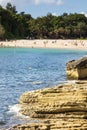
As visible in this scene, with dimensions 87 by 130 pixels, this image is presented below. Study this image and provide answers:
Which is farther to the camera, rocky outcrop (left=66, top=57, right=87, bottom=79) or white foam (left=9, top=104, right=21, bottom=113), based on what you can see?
rocky outcrop (left=66, top=57, right=87, bottom=79)

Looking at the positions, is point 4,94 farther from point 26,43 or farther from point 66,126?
point 26,43

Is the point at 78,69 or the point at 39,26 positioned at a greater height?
the point at 39,26

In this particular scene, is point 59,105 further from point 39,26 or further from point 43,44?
point 39,26

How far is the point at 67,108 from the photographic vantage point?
18.6m

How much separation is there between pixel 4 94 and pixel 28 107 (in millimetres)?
8915

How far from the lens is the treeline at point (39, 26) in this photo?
145 metres

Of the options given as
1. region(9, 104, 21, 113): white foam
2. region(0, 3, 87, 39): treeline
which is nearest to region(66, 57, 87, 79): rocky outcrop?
region(9, 104, 21, 113): white foam

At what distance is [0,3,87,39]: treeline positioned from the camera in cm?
14511

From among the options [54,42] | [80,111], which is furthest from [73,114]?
[54,42]

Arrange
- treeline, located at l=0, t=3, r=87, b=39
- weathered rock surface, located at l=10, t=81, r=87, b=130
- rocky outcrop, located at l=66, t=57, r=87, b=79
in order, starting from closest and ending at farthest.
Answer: weathered rock surface, located at l=10, t=81, r=87, b=130, rocky outcrop, located at l=66, t=57, r=87, b=79, treeline, located at l=0, t=3, r=87, b=39

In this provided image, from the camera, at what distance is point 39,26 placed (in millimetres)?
155125

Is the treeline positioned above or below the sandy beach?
above

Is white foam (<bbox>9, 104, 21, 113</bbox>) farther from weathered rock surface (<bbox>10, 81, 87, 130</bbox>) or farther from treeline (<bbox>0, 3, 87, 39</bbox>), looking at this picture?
treeline (<bbox>0, 3, 87, 39</bbox>)

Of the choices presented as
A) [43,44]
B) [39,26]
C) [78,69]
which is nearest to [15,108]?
[78,69]
